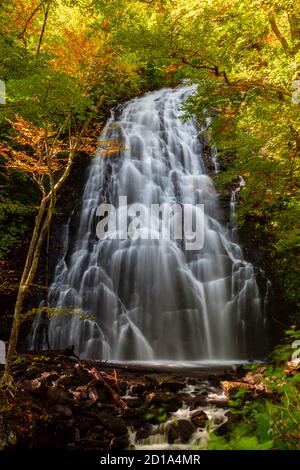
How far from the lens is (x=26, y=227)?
1225 centimetres

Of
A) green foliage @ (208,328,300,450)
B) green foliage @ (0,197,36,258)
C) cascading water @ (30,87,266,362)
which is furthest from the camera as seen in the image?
green foliage @ (0,197,36,258)

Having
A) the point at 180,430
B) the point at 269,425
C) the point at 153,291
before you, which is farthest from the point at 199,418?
the point at 153,291

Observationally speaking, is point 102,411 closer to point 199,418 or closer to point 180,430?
point 180,430

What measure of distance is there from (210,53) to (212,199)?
24.6ft

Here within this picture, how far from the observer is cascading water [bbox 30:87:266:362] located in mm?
10180

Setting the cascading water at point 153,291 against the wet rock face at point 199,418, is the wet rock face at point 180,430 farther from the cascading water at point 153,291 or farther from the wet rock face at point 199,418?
the cascading water at point 153,291

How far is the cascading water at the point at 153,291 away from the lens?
33.4ft

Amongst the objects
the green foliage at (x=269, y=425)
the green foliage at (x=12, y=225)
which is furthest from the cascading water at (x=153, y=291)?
the green foliage at (x=269, y=425)

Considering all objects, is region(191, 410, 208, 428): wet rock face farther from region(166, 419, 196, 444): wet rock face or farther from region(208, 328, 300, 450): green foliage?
region(208, 328, 300, 450): green foliage

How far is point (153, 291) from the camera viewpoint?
441 inches

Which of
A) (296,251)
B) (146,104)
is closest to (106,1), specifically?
(296,251)

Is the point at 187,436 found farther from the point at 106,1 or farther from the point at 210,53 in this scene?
the point at 106,1

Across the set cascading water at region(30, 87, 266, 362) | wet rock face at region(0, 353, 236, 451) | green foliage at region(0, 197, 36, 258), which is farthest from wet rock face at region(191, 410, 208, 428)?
green foliage at region(0, 197, 36, 258)
